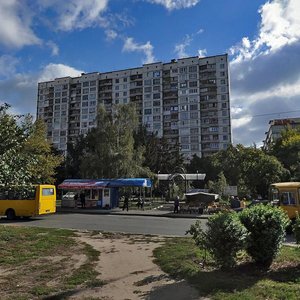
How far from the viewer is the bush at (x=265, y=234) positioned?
8922 millimetres

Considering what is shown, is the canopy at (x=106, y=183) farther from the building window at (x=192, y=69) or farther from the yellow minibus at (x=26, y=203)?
the building window at (x=192, y=69)


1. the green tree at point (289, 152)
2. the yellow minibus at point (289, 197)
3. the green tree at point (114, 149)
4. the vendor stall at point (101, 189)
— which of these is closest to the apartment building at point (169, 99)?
the green tree at point (289, 152)

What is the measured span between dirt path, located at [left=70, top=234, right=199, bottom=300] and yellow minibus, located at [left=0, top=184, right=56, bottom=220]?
583 inches

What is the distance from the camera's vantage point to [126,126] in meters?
45.3

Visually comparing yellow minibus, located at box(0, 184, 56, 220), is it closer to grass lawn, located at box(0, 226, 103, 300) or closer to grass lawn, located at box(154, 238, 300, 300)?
grass lawn, located at box(0, 226, 103, 300)

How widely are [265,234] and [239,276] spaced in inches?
51.0

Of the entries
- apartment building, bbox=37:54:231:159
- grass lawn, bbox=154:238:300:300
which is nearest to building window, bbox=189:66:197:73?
apartment building, bbox=37:54:231:159

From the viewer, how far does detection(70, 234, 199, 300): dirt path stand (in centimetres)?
711

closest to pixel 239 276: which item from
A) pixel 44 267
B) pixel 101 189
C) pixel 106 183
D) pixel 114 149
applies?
pixel 44 267

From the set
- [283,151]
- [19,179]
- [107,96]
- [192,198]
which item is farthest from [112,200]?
[107,96]

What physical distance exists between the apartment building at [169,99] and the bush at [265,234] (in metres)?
93.0

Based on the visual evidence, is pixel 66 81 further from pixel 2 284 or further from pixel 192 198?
pixel 2 284

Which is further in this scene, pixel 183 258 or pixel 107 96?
pixel 107 96

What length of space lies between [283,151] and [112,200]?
36004mm
